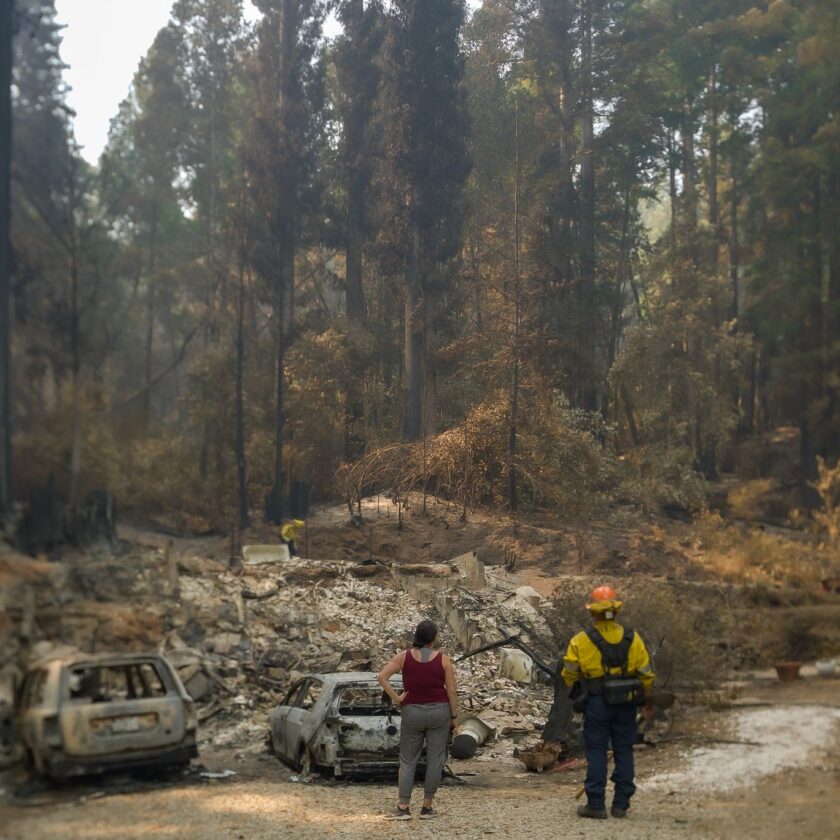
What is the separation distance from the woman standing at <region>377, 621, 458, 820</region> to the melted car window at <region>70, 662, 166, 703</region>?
270cm

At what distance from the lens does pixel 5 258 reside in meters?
4.10

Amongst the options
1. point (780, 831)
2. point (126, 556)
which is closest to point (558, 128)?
point (780, 831)

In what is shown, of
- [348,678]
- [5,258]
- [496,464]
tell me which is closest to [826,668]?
[496,464]

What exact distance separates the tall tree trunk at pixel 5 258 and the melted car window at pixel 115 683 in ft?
2.53

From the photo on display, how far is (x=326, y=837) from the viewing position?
263 inches

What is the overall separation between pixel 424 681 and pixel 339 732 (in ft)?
6.99

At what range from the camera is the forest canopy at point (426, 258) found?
4.68m

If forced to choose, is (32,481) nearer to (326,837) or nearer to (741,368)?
(326,837)

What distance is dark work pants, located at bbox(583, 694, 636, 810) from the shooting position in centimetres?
732

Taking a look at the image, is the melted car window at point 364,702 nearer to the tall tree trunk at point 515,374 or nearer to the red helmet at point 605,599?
the red helmet at point 605,599

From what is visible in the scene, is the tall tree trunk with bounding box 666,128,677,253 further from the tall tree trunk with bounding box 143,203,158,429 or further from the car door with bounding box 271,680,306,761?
the tall tree trunk with bounding box 143,203,158,429

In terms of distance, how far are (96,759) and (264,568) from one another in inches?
300

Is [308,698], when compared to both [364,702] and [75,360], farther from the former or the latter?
[75,360]

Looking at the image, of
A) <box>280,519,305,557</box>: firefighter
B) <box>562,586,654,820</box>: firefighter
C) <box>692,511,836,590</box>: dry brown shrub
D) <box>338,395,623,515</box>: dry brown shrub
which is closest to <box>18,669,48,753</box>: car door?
<box>562,586,654,820</box>: firefighter
